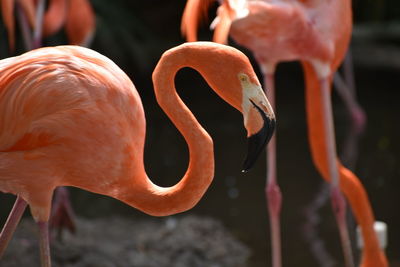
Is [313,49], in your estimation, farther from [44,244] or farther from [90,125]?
[44,244]

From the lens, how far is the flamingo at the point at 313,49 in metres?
3.75

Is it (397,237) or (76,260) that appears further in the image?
(397,237)

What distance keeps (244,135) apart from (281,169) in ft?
2.65

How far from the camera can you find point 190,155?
275 cm

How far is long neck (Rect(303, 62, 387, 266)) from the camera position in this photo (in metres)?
3.89

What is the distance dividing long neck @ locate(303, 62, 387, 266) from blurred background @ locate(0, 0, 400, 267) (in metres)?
0.59

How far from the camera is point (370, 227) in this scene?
3918 millimetres

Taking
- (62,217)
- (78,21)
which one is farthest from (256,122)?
(78,21)

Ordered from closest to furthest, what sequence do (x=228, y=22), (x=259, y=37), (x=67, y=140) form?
(x=67, y=140) < (x=228, y=22) < (x=259, y=37)

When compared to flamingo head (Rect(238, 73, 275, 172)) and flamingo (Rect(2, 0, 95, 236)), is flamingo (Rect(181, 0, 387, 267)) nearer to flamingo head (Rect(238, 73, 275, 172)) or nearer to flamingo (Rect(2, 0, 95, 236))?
flamingo head (Rect(238, 73, 275, 172))

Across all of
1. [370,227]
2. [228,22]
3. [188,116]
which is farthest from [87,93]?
[370,227]

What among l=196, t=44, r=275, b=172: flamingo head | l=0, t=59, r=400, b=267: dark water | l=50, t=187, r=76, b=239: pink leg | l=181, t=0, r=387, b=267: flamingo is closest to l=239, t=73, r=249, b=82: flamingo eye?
l=196, t=44, r=275, b=172: flamingo head

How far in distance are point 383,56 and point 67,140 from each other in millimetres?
6865

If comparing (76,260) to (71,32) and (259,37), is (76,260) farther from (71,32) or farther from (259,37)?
(71,32)
